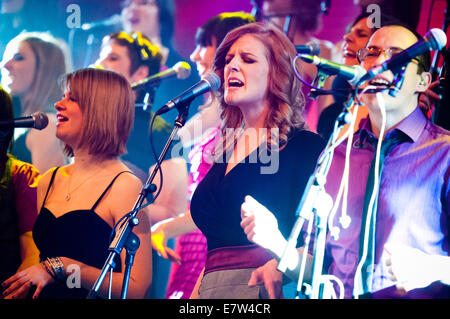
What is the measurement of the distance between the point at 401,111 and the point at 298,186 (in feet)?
1.74

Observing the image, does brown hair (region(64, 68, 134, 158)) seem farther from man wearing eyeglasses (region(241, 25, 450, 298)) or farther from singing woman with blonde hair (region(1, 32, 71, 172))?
man wearing eyeglasses (region(241, 25, 450, 298))

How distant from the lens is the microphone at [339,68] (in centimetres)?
174

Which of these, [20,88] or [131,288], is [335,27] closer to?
[131,288]

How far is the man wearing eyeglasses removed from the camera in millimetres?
2002

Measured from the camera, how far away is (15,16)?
152 inches

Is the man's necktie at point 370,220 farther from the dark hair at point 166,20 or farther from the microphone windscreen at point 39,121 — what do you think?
the dark hair at point 166,20

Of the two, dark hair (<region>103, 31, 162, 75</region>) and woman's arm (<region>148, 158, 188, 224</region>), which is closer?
woman's arm (<region>148, 158, 188, 224</region>)

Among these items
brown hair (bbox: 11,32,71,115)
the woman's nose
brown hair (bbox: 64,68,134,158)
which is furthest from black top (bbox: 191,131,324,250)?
brown hair (bbox: 11,32,71,115)

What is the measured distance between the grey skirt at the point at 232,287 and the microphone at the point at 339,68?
94 centimetres

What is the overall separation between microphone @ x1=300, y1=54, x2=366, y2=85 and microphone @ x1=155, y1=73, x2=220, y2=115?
578 millimetres

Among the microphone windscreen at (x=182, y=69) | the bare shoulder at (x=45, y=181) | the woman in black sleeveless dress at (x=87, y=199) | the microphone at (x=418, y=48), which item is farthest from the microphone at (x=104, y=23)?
the microphone at (x=418, y=48)

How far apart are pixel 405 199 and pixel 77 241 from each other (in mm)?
1495

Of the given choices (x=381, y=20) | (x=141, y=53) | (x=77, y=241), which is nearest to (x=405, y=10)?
(x=381, y=20)

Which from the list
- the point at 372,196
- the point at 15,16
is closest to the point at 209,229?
the point at 372,196
